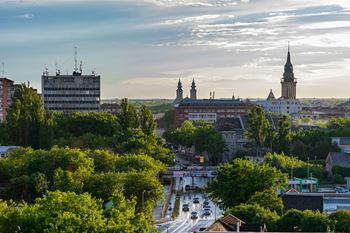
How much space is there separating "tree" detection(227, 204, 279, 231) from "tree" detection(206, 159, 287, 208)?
6.67 metres

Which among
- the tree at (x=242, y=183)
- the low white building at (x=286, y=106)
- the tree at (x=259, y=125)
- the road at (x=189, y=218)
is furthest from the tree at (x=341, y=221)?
the low white building at (x=286, y=106)

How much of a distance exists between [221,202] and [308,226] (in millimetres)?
11701

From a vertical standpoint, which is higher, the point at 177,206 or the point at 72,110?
the point at 72,110

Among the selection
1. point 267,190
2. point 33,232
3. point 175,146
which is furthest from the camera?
point 175,146

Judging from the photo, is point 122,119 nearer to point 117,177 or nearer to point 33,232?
point 117,177

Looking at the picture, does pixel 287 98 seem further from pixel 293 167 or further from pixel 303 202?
pixel 303 202

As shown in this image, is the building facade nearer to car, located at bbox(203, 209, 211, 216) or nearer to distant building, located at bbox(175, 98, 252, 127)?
distant building, located at bbox(175, 98, 252, 127)

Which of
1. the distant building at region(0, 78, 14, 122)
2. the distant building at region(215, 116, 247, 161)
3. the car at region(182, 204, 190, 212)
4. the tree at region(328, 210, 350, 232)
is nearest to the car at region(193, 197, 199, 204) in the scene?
the car at region(182, 204, 190, 212)

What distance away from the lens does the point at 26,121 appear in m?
67.6

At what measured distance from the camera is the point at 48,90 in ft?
373

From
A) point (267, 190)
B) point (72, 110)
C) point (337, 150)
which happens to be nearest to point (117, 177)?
point (267, 190)

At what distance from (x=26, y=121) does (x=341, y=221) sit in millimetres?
44310

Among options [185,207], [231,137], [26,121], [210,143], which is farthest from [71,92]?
[185,207]

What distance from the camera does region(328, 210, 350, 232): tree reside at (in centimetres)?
2997
